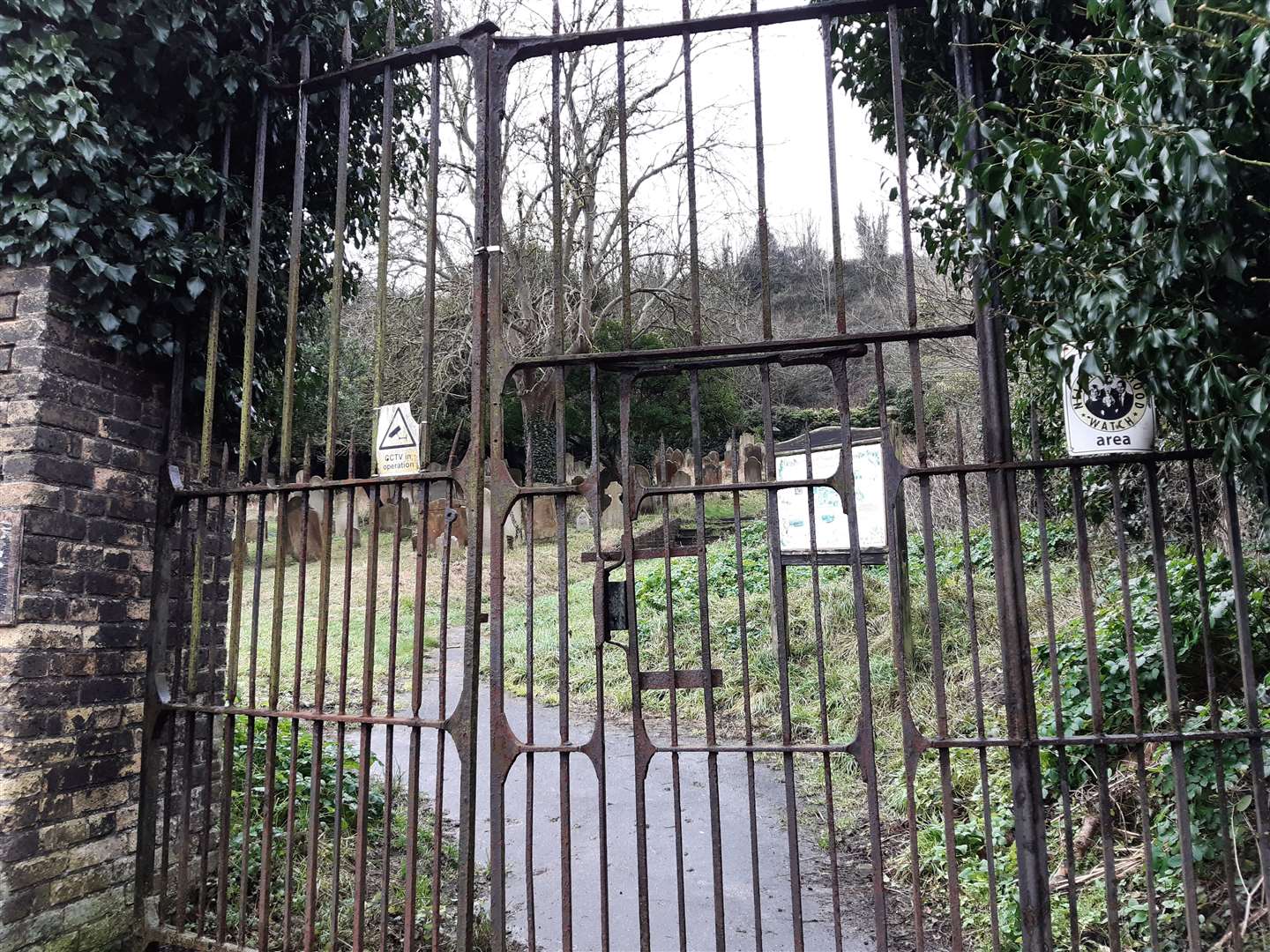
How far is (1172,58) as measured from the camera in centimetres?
190

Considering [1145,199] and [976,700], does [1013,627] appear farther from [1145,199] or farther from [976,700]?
[1145,199]

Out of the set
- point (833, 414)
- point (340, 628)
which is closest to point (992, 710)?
point (833, 414)

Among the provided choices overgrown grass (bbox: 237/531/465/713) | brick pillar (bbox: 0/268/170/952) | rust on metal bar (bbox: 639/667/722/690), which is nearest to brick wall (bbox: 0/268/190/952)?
brick pillar (bbox: 0/268/170/952)

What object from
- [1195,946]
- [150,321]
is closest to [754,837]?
[1195,946]

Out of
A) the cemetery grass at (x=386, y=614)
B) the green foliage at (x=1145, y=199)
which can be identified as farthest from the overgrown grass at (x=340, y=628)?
the green foliage at (x=1145, y=199)

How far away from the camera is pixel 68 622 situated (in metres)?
3.13

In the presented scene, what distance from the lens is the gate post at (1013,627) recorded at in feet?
8.34

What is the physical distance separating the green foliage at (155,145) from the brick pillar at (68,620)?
22cm

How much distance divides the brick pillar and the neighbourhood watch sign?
11.7 ft

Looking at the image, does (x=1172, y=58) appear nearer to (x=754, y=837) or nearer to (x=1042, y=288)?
(x=1042, y=288)

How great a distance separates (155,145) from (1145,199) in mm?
3741

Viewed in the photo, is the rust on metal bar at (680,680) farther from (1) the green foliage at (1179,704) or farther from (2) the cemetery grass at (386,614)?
(2) the cemetery grass at (386,614)

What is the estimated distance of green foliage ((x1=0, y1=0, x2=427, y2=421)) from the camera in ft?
10.0

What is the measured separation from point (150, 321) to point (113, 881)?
2272 millimetres
